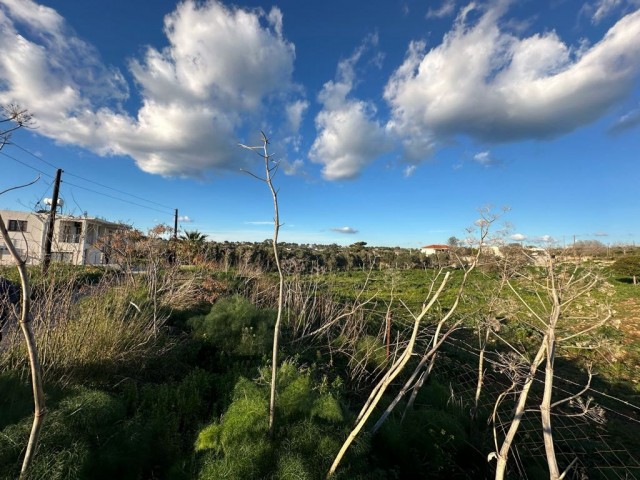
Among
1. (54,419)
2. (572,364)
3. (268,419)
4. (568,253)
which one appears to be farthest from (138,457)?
(572,364)

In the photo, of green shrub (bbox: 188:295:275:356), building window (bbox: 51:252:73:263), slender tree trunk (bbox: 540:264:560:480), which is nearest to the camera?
slender tree trunk (bbox: 540:264:560:480)

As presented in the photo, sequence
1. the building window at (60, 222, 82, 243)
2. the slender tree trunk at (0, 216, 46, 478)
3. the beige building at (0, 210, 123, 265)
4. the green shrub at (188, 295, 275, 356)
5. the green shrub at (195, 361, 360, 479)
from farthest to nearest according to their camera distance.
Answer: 1. the building window at (60, 222, 82, 243)
2. the green shrub at (188, 295, 275, 356)
3. the beige building at (0, 210, 123, 265)
4. the green shrub at (195, 361, 360, 479)
5. the slender tree trunk at (0, 216, 46, 478)

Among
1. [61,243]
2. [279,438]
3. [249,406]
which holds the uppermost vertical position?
[61,243]

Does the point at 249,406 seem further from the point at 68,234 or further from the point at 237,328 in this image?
the point at 68,234

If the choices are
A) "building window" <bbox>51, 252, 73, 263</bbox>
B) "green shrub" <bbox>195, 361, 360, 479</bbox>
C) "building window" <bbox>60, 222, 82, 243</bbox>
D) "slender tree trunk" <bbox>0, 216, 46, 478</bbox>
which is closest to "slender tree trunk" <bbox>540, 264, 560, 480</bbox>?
"green shrub" <bbox>195, 361, 360, 479</bbox>

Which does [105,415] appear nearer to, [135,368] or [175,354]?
[135,368]

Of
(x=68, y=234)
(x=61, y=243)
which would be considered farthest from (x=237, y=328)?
(x=61, y=243)

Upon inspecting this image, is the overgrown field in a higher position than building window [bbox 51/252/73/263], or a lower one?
lower

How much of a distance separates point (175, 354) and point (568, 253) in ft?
14.8

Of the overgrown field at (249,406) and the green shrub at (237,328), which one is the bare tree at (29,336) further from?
the green shrub at (237,328)

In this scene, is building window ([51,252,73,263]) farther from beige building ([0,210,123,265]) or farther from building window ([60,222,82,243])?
building window ([60,222,82,243])

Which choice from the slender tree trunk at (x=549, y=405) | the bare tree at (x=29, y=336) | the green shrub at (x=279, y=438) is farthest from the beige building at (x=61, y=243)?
the slender tree trunk at (x=549, y=405)

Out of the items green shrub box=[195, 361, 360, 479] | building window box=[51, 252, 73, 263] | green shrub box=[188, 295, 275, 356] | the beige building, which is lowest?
green shrub box=[195, 361, 360, 479]

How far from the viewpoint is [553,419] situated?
4930 millimetres
